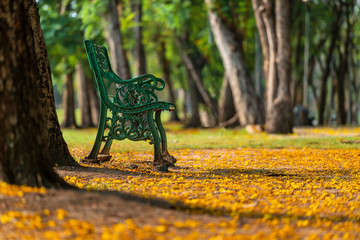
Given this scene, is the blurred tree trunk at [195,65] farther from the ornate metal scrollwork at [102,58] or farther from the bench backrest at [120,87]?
the bench backrest at [120,87]

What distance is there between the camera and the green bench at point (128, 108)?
19.9 feet

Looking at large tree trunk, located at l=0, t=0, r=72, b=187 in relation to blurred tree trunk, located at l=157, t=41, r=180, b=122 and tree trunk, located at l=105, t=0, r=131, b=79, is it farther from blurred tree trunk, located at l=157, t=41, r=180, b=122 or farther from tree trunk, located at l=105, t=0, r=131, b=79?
blurred tree trunk, located at l=157, t=41, r=180, b=122

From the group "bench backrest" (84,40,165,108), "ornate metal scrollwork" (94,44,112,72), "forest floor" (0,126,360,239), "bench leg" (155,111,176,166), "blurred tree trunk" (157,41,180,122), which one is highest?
"blurred tree trunk" (157,41,180,122)

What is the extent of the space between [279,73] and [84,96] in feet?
32.6

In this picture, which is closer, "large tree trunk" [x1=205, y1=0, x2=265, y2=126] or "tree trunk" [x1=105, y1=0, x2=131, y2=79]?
"tree trunk" [x1=105, y1=0, x2=131, y2=79]

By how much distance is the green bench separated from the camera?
6.07 meters

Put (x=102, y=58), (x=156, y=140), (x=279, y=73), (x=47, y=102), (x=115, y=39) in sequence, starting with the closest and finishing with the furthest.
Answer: (x=47, y=102)
(x=156, y=140)
(x=102, y=58)
(x=279, y=73)
(x=115, y=39)

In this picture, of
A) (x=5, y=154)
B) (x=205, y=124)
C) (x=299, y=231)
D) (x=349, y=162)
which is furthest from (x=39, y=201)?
(x=205, y=124)

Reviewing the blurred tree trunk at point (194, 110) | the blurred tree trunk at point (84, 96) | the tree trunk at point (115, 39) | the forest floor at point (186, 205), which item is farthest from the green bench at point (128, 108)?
the blurred tree trunk at point (84, 96)

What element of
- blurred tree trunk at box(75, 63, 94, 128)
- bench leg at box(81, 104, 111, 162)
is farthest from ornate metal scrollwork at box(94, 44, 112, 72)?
blurred tree trunk at box(75, 63, 94, 128)

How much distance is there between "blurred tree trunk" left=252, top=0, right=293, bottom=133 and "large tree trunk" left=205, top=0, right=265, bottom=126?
2.19 meters

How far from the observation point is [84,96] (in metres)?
20.7

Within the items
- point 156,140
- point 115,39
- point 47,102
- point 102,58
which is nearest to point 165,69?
point 115,39

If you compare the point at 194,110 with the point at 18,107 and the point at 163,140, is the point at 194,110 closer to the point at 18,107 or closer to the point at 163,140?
the point at 163,140
